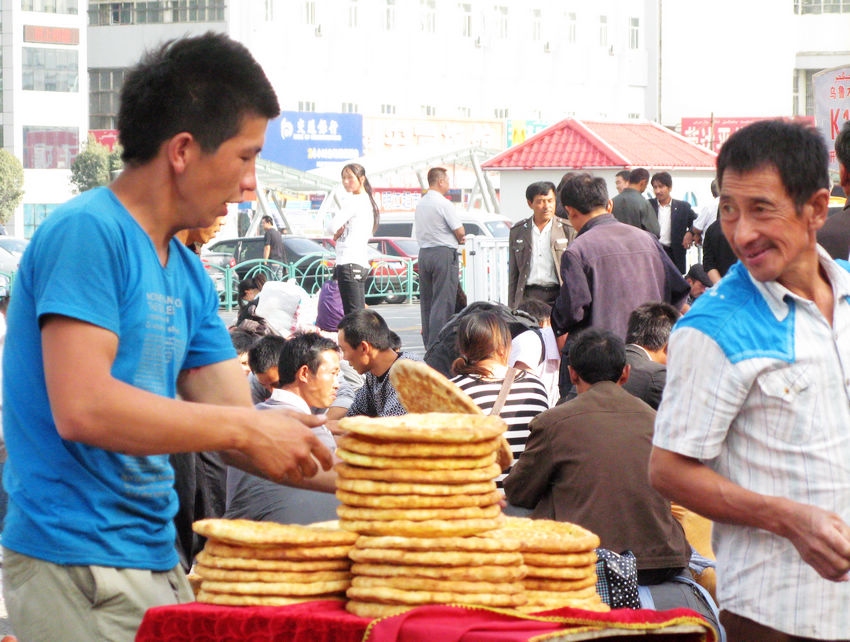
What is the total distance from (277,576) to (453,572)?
1.30 feet

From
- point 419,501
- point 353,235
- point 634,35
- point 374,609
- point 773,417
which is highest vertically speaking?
point 634,35

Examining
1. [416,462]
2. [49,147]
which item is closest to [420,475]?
[416,462]

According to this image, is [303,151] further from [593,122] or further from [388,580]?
[388,580]

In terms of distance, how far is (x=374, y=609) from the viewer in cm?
255

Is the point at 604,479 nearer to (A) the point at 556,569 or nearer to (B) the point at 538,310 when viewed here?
(A) the point at 556,569

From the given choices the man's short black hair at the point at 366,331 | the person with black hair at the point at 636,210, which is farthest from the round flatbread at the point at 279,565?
the person with black hair at the point at 636,210

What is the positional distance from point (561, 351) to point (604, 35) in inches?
2298

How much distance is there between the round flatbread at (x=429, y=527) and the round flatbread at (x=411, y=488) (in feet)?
0.20

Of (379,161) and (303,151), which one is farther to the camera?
(303,151)

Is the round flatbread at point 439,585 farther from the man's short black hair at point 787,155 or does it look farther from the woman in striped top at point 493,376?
the woman in striped top at point 493,376

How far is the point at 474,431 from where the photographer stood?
263 cm

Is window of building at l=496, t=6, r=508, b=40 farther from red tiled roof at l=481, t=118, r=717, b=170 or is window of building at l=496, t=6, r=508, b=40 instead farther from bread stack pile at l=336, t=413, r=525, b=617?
bread stack pile at l=336, t=413, r=525, b=617

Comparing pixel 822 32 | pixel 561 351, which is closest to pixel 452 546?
pixel 561 351

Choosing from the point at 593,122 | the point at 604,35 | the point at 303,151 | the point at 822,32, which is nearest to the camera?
the point at 593,122
